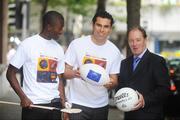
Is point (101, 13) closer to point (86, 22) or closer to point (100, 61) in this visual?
point (100, 61)

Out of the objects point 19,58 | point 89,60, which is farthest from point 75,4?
point 19,58

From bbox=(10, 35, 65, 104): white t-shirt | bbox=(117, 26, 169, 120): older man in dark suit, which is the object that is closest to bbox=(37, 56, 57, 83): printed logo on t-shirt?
bbox=(10, 35, 65, 104): white t-shirt

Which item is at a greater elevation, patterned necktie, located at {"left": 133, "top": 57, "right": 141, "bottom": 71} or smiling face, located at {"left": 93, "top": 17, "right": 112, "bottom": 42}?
smiling face, located at {"left": 93, "top": 17, "right": 112, "bottom": 42}

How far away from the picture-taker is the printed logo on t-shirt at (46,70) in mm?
5453

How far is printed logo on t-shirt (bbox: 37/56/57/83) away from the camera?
17.9 feet

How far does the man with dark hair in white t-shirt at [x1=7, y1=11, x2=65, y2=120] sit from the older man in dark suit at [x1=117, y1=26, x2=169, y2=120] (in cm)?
72

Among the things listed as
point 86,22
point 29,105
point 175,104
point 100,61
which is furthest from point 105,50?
point 86,22

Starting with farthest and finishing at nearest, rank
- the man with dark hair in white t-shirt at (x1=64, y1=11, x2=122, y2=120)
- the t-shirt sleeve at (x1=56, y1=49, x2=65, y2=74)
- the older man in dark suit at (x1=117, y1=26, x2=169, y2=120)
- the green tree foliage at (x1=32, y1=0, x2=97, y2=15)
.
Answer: the green tree foliage at (x1=32, y1=0, x2=97, y2=15) < the man with dark hair in white t-shirt at (x1=64, y1=11, x2=122, y2=120) < the t-shirt sleeve at (x1=56, y1=49, x2=65, y2=74) < the older man in dark suit at (x1=117, y1=26, x2=169, y2=120)

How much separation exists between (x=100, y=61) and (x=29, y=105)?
90 centimetres

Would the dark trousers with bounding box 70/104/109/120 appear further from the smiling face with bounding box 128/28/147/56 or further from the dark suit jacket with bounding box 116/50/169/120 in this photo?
the smiling face with bounding box 128/28/147/56

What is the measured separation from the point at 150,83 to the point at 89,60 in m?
0.70

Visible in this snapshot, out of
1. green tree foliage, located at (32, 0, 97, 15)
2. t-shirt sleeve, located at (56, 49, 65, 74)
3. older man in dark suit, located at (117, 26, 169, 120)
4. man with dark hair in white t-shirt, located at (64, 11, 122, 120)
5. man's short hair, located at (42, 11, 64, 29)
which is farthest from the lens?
green tree foliage, located at (32, 0, 97, 15)

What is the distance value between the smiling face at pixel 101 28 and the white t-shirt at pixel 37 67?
507 millimetres

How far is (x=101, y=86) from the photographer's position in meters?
5.69
